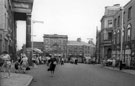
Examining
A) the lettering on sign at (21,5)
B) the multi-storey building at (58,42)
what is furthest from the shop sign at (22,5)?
the multi-storey building at (58,42)

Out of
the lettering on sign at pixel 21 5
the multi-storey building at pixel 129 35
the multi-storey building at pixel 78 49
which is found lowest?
the multi-storey building at pixel 78 49

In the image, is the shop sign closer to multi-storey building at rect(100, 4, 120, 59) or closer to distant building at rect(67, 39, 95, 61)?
multi-storey building at rect(100, 4, 120, 59)

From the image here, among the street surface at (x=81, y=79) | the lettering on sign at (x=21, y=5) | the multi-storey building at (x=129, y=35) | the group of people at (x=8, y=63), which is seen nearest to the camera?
the street surface at (x=81, y=79)

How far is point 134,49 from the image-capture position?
1198 inches

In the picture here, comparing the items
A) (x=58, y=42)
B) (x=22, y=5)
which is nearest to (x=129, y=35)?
(x=22, y=5)

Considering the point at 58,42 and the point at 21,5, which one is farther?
the point at 58,42

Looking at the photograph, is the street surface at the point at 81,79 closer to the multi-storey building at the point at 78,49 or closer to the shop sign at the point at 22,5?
the shop sign at the point at 22,5

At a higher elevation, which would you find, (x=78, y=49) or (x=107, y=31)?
(x=107, y=31)

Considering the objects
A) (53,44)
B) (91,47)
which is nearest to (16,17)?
(53,44)

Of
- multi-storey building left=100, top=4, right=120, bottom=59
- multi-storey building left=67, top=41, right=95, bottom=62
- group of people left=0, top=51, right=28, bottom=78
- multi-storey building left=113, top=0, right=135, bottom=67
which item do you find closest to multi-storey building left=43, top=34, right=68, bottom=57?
multi-storey building left=67, top=41, right=95, bottom=62

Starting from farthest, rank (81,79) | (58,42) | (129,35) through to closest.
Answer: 1. (58,42)
2. (129,35)
3. (81,79)

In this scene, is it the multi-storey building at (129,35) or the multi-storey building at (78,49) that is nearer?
the multi-storey building at (129,35)

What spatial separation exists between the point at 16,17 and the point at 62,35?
71542mm

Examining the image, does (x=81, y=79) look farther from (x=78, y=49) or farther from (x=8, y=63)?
(x=78, y=49)
